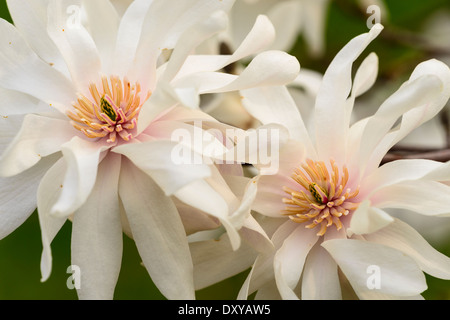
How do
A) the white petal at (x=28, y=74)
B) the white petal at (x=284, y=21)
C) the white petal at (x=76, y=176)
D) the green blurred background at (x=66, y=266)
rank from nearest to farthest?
the white petal at (x=76, y=176) → the white petal at (x=28, y=74) → the white petal at (x=284, y=21) → the green blurred background at (x=66, y=266)

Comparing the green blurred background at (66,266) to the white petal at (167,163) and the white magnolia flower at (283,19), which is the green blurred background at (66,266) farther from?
the white petal at (167,163)

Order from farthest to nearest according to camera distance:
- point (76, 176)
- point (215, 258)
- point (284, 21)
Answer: point (284, 21) < point (215, 258) < point (76, 176)

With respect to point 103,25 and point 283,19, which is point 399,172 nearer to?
point 103,25

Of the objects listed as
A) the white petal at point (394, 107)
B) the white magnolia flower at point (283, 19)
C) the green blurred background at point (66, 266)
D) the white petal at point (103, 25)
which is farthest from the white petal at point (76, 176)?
the green blurred background at point (66, 266)

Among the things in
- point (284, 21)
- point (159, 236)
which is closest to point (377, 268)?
point (159, 236)

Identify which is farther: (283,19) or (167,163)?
(283,19)
